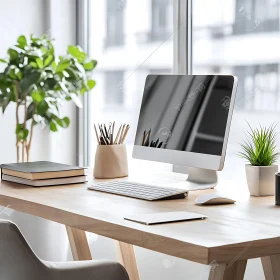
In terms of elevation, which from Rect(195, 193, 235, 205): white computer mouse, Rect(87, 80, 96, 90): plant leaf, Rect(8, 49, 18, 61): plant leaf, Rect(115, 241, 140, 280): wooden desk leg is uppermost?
Rect(8, 49, 18, 61): plant leaf

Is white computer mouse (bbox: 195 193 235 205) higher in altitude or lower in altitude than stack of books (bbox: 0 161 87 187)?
lower

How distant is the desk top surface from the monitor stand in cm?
3

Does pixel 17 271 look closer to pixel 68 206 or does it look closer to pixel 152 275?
pixel 68 206

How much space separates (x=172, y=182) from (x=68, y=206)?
56cm

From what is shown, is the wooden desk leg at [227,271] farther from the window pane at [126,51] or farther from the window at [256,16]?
the window pane at [126,51]

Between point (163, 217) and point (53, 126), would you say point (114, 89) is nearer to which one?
point (53, 126)

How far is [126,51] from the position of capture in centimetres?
362

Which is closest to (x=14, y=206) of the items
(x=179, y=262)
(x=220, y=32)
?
(x=179, y=262)

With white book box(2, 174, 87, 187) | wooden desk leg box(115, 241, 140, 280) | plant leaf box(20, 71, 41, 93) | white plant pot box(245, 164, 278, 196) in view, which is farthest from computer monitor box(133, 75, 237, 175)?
plant leaf box(20, 71, 41, 93)

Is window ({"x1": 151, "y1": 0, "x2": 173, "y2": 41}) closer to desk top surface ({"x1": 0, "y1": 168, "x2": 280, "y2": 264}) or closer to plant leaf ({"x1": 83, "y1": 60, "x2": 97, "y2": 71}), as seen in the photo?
plant leaf ({"x1": 83, "y1": 60, "x2": 97, "y2": 71})

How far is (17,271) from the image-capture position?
5.32ft

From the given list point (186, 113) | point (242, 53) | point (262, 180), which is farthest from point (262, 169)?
point (242, 53)

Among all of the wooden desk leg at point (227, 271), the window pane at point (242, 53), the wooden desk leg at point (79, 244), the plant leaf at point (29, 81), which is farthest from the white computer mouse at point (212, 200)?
the plant leaf at point (29, 81)

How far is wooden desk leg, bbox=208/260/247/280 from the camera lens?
148 cm
